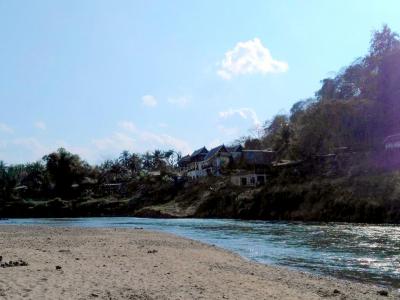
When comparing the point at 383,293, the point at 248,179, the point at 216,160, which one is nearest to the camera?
the point at 383,293

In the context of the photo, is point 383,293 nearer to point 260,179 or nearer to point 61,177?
point 260,179

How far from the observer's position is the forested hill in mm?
66250

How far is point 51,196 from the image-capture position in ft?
446

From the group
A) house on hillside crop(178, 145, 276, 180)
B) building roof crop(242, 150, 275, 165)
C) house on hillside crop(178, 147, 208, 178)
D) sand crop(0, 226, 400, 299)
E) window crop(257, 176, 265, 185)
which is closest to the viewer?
sand crop(0, 226, 400, 299)

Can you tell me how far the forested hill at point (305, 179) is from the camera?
66.2 m

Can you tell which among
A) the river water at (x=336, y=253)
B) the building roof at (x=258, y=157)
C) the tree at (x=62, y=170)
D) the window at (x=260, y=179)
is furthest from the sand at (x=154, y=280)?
the tree at (x=62, y=170)

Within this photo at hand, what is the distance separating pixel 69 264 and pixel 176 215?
72.9 metres

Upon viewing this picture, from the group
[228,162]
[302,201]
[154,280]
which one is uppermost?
[228,162]

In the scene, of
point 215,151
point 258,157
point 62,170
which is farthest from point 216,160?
point 62,170

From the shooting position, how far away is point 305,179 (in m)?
80.6

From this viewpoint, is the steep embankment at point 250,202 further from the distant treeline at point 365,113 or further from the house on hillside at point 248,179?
the distant treeline at point 365,113

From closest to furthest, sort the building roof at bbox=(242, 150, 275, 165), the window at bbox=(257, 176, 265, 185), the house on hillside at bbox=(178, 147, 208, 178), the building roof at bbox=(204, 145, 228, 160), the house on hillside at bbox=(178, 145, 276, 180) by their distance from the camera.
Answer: the window at bbox=(257, 176, 265, 185)
the house on hillside at bbox=(178, 145, 276, 180)
the building roof at bbox=(242, 150, 275, 165)
the building roof at bbox=(204, 145, 228, 160)
the house on hillside at bbox=(178, 147, 208, 178)

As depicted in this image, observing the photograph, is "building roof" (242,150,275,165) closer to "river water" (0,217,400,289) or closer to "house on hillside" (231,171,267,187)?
"house on hillside" (231,171,267,187)

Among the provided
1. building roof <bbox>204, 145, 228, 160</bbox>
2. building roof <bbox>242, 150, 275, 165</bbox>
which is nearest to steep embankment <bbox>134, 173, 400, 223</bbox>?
building roof <bbox>242, 150, 275, 165</bbox>
